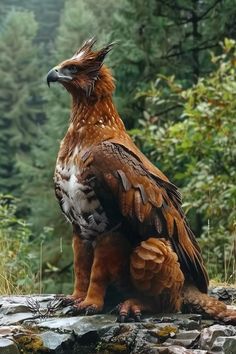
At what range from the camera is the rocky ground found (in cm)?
483

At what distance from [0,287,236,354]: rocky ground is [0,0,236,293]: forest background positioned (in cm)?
252

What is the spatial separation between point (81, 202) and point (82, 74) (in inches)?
30.3

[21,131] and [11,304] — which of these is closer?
[11,304]

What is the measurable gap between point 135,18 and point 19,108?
30.7 m

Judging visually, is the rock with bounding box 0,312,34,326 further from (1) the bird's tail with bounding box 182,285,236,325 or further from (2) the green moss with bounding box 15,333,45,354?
(1) the bird's tail with bounding box 182,285,236,325

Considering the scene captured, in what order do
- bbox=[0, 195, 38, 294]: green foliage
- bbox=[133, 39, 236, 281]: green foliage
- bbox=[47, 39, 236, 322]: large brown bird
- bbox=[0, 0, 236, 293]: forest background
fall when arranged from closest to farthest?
bbox=[47, 39, 236, 322]: large brown bird < bbox=[0, 195, 38, 294]: green foliage < bbox=[0, 0, 236, 293]: forest background < bbox=[133, 39, 236, 281]: green foliage

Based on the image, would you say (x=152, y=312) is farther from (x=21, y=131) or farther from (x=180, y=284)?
(x=21, y=131)

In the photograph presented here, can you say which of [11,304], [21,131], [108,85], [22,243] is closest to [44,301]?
[11,304]

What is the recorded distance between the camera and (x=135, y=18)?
61.1 ft

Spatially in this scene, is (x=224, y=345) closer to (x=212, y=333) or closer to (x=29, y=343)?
(x=212, y=333)

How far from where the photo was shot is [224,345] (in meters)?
4.80

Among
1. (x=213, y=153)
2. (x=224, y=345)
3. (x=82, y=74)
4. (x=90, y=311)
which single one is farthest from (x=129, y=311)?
(x=213, y=153)

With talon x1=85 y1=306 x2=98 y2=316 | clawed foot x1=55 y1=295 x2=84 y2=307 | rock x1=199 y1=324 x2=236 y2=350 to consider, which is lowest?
rock x1=199 y1=324 x2=236 y2=350

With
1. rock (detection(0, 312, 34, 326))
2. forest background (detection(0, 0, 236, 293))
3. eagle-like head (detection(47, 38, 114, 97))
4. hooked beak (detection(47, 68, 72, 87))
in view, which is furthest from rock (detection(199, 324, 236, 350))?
forest background (detection(0, 0, 236, 293))
